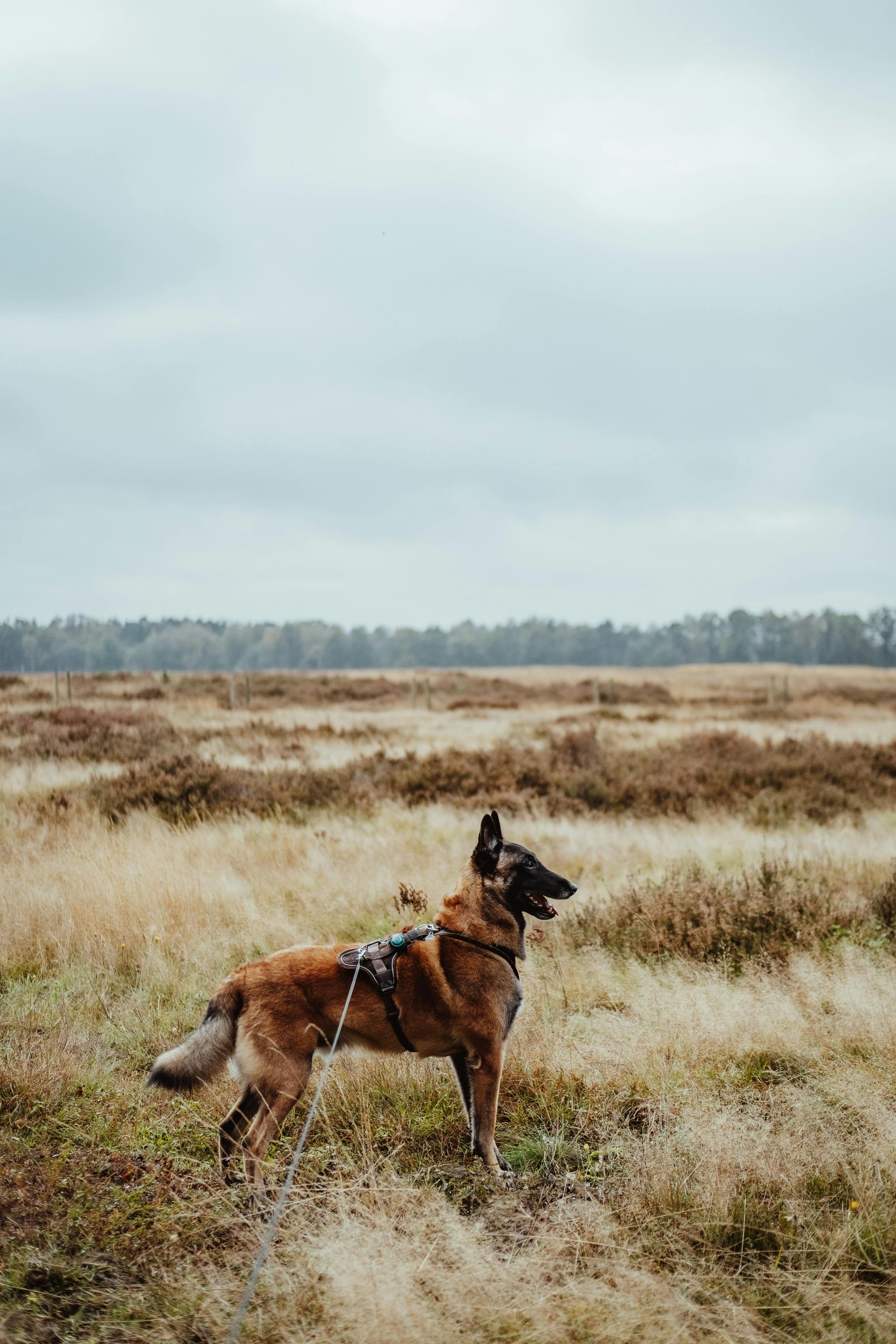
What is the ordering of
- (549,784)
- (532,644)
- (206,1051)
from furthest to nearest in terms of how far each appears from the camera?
1. (532,644)
2. (549,784)
3. (206,1051)

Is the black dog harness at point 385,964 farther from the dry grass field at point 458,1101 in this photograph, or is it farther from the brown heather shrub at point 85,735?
the brown heather shrub at point 85,735

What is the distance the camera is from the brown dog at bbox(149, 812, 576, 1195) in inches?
129

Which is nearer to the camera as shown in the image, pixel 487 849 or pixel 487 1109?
pixel 487 1109

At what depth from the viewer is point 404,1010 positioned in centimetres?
352

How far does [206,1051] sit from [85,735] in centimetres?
1603

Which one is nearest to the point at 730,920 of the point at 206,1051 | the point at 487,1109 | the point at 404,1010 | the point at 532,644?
the point at 487,1109

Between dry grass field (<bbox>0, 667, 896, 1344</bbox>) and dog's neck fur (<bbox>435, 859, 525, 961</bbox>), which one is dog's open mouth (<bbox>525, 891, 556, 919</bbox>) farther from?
dry grass field (<bbox>0, 667, 896, 1344</bbox>)

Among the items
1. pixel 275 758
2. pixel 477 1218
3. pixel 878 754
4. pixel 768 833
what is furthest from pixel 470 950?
pixel 878 754

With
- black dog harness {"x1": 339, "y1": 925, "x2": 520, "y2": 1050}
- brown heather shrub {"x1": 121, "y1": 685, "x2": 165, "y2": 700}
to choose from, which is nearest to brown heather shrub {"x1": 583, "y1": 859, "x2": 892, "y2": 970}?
black dog harness {"x1": 339, "y1": 925, "x2": 520, "y2": 1050}

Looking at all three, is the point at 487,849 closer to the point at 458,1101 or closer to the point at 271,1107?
the point at 458,1101

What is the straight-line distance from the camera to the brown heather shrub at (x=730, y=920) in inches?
235

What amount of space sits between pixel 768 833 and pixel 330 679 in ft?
125

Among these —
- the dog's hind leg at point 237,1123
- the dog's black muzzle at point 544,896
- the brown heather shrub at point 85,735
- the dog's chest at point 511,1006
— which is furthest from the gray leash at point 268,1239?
the brown heather shrub at point 85,735

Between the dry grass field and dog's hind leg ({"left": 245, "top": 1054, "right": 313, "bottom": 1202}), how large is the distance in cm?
18
